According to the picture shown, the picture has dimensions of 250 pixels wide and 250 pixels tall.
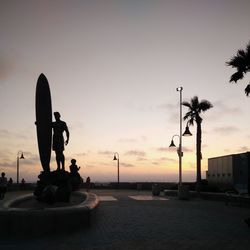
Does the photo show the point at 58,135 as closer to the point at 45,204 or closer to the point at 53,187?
the point at 53,187

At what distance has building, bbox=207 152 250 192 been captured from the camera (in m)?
29.0

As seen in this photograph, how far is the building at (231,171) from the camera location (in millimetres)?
29008

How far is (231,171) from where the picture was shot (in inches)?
1323

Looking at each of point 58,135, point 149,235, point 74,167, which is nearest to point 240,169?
point 74,167

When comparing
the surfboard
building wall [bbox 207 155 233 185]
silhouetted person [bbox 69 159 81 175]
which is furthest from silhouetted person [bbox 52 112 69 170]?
building wall [bbox 207 155 233 185]

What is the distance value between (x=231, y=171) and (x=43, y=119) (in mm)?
19861

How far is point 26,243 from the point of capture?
10.9m

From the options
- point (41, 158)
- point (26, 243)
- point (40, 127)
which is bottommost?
point (26, 243)

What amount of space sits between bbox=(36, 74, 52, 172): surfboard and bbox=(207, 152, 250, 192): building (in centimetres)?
1213

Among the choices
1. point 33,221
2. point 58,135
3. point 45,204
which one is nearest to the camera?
point 33,221

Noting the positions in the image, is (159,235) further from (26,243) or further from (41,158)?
(41,158)

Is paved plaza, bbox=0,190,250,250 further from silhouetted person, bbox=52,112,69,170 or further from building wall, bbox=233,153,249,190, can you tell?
building wall, bbox=233,153,249,190

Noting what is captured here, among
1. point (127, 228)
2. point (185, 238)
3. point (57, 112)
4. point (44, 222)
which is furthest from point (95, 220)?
point (57, 112)

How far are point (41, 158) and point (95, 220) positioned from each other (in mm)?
3724
